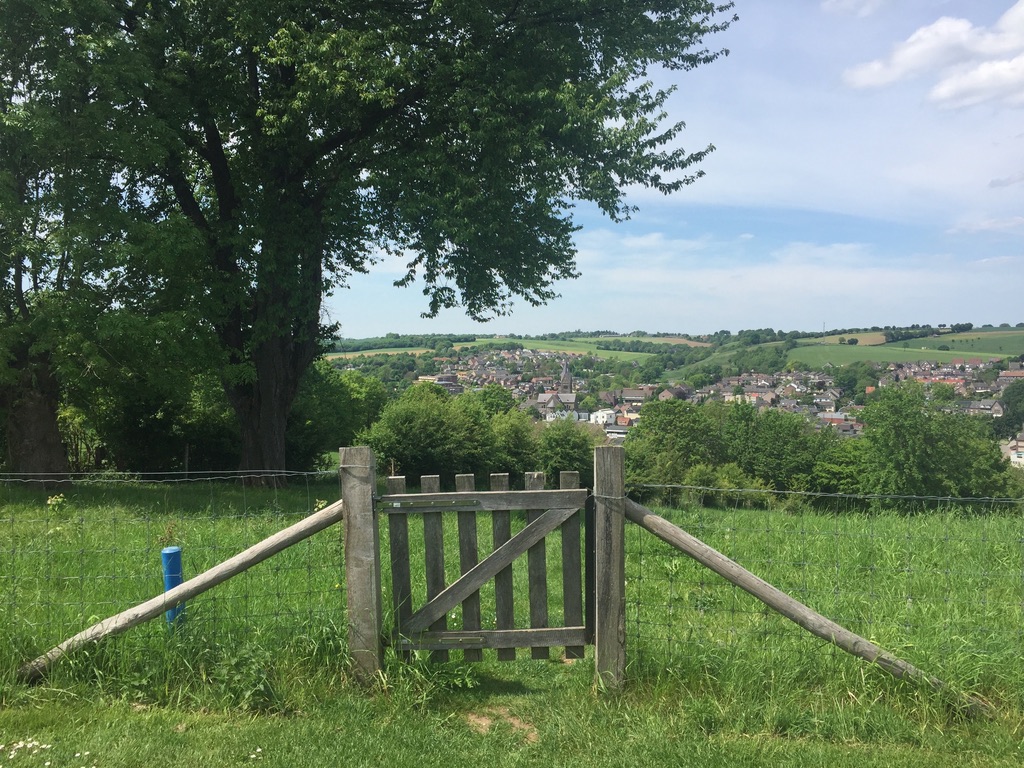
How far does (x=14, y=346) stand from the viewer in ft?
47.6

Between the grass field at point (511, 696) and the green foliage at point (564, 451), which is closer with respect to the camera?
the grass field at point (511, 696)

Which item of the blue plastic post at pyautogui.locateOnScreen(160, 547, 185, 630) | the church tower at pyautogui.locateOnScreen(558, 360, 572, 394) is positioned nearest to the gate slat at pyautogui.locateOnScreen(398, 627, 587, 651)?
the blue plastic post at pyautogui.locateOnScreen(160, 547, 185, 630)

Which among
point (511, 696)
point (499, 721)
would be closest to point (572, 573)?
point (511, 696)

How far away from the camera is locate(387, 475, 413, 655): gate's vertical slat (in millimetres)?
5117

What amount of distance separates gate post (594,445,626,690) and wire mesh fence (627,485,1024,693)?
218 millimetres

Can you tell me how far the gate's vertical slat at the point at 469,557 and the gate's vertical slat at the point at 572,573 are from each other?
0.62 metres

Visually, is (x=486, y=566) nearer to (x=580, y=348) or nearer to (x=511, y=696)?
(x=511, y=696)

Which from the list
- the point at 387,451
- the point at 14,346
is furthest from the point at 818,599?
the point at 387,451

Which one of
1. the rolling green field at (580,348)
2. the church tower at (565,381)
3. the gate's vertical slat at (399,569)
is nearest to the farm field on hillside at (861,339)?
the rolling green field at (580,348)

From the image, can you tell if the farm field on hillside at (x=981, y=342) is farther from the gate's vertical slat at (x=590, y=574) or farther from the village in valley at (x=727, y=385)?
the gate's vertical slat at (x=590, y=574)

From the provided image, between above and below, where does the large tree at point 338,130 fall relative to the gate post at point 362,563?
above

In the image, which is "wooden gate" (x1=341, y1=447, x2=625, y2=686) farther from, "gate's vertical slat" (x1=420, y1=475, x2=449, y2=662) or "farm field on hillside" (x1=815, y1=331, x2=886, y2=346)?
"farm field on hillside" (x1=815, y1=331, x2=886, y2=346)

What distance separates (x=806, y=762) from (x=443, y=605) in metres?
2.39

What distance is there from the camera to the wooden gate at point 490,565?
16.4 feet
